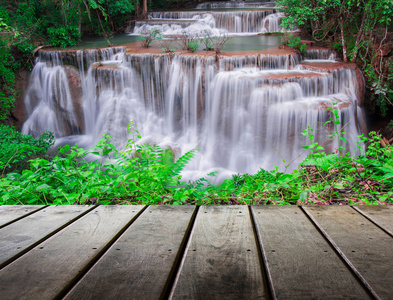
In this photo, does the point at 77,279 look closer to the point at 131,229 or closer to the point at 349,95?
the point at 131,229

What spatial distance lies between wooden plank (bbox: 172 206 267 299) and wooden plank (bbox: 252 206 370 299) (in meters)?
0.06

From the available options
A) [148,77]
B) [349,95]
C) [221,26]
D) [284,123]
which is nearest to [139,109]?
[148,77]

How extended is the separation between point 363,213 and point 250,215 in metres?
0.64

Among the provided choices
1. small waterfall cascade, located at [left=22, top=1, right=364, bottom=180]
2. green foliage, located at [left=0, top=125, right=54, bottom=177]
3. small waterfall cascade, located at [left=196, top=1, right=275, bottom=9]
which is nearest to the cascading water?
small waterfall cascade, located at [left=22, top=1, right=364, bottom=180]

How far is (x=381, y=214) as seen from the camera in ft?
5.68

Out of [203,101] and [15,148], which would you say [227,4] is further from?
[15,148]

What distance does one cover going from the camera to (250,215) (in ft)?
5.63

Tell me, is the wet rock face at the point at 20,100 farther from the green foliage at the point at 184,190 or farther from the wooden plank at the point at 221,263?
the wooden plank at the point at 221,263

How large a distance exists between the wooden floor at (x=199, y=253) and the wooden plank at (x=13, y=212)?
0.5 inches

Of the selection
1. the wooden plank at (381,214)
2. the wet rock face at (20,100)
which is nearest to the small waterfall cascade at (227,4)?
the wet rock face at (20,100)

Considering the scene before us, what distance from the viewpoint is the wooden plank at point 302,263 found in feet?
3.33

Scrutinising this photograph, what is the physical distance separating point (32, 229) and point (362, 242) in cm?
159

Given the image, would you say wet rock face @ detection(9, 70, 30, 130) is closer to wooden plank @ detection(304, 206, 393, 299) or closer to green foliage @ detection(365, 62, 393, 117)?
green foliage @ detection(365, 62, 393, 117)

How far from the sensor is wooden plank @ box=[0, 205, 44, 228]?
1742 mm
